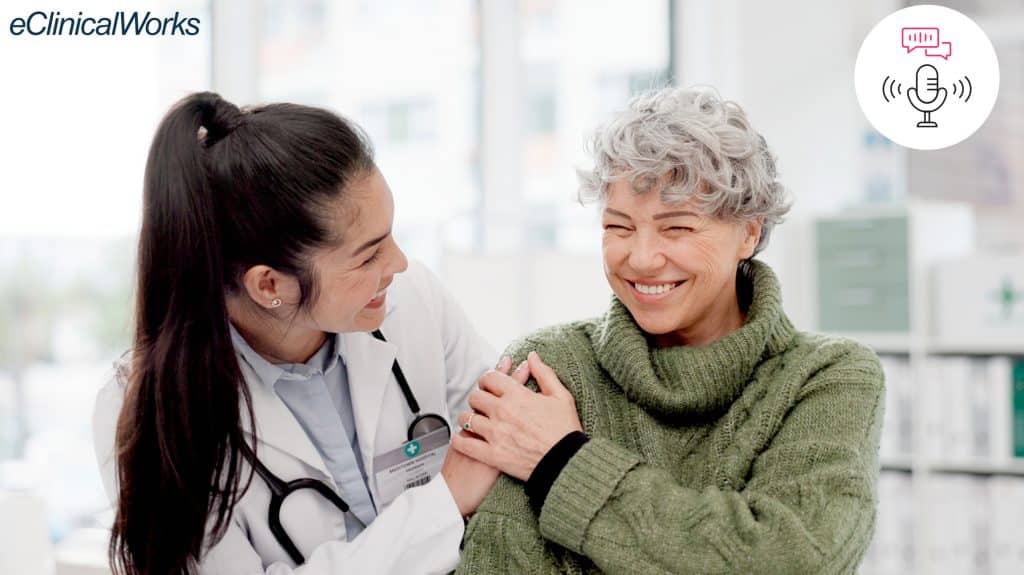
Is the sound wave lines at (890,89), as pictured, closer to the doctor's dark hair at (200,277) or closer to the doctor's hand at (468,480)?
the doctor's hand at (468,480)

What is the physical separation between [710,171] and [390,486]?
746 mm

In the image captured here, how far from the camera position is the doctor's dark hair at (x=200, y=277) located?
54.9 inches

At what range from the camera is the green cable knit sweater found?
1.29m

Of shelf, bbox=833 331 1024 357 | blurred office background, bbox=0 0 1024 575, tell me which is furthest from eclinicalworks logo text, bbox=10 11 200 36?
shelf, bbox=833 331 1024 357

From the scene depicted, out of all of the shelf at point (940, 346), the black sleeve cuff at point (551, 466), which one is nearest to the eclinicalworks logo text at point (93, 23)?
the black sleeve cuff at point (551, 466)

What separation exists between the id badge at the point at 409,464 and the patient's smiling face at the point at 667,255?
43cm

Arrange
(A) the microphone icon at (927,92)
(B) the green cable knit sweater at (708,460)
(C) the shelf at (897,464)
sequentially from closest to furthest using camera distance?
(B) the green cable knit sweater at (708,460) → (A) the microphone icon at (927,92) → (C) the shelf at (897,464)

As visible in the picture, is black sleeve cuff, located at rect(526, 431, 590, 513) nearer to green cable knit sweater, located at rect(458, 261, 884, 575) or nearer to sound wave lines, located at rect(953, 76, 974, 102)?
green cable knit sweater, located at rect(458, 261, 884, 575)

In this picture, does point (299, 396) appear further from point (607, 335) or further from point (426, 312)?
point (607, 335)

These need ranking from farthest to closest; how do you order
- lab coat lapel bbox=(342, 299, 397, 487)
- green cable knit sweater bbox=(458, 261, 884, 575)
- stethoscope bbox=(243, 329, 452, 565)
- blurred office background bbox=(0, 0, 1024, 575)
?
blurred office background bbox=(0, 0, 1024, 575) < lab coat lapel bbox=(342, 299, 397, 487) < stethoscope bbox=(243, 329, 452, 565) < green cable knit sweater bbox=(458, 261, 884, 575)

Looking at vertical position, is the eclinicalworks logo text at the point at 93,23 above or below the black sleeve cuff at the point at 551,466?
above

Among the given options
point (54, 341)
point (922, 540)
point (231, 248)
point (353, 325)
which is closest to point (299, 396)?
point (353, 325)

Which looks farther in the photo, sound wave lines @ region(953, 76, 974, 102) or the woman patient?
sound wave lines @ region(953, 76, 974, 102)

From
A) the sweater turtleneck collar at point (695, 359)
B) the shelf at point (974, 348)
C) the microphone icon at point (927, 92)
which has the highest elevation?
the microphone icon at point (927, 92)
